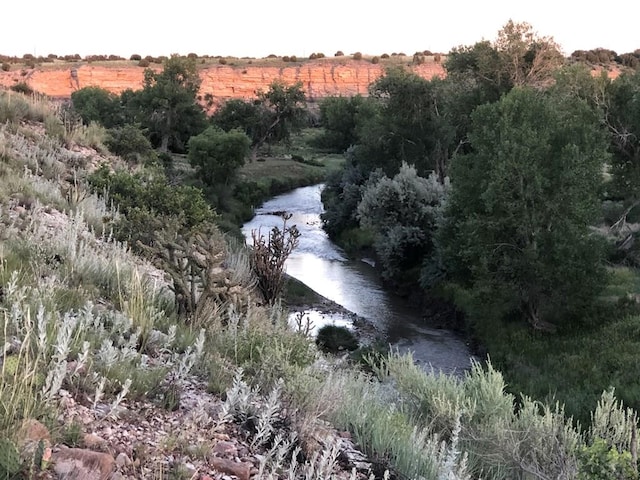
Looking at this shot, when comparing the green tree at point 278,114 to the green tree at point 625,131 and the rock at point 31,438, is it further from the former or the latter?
the rock at point 31,438

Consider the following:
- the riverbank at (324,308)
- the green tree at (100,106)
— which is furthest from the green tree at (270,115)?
the riverbank at (324,308)

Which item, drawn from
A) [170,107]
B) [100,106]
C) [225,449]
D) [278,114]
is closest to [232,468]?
[225,449]

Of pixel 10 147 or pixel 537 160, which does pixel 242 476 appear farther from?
pixel 537 160

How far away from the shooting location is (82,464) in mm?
2516

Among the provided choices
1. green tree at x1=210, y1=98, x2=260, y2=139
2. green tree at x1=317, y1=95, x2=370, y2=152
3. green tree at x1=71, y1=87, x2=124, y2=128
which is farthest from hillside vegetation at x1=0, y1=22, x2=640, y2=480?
green tree at x1=317, y1=95, x2=370, y2=152

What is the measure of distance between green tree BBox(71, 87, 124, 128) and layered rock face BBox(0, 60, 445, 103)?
1630 centimetres

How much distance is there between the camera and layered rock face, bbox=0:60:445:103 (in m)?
80.5

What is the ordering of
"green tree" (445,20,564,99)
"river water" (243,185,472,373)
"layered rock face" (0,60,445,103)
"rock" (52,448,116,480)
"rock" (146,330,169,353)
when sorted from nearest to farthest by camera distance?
"rock" (52,448,116,480) < "rock" (146,330,169,353) < "river water" (243,185,472,373) < "green tree" (445,20,564,99) < "layered rock face" (0,60,445,103)

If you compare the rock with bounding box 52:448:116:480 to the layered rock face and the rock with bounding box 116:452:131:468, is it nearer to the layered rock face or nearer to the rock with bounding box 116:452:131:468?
the rock with bounding box 116:452:131:468

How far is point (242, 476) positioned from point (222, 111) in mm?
57744

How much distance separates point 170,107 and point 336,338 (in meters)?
42.6

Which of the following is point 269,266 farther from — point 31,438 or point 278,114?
point 278,114

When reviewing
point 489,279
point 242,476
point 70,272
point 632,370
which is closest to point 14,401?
point 242,476

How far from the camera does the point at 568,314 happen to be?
17.6 m
